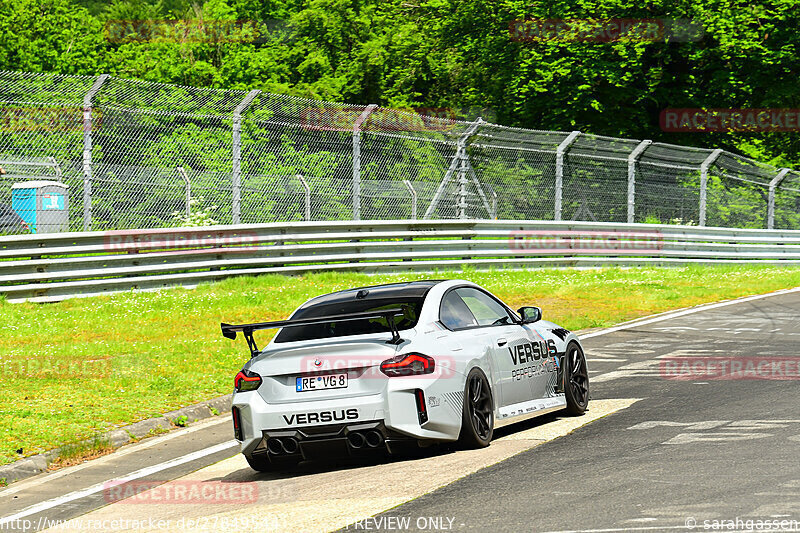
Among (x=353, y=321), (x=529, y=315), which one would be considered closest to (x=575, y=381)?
(x=529, y=315)

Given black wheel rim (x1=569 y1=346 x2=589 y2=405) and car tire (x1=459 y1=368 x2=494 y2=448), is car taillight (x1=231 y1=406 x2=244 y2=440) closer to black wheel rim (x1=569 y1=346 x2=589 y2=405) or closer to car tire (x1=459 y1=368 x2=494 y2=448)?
car tire (x1=459 y1=368 x2=494 y2=448)

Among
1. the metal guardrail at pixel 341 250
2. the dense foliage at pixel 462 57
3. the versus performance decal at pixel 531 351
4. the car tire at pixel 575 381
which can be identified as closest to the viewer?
the versus performance decal at pixel 531 351

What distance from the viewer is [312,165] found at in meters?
20.2

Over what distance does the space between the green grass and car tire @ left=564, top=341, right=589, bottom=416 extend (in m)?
3.60

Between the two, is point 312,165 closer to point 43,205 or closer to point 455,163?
point 455,163

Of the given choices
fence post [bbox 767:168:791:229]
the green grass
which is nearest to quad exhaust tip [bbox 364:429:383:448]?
the green grass

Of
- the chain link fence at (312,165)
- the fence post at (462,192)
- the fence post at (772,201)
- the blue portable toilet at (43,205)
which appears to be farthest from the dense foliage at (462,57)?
the blue portable toilet at (43,205)

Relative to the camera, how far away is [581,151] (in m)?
24.8

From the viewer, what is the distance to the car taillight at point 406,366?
7562 mm

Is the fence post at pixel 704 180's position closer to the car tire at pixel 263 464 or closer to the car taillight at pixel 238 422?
the car tire at pixel 263 464

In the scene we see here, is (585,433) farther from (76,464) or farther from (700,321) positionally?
(700,321)

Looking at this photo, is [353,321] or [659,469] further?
[353,321]

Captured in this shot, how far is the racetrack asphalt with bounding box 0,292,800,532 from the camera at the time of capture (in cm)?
597

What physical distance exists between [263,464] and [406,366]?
137 centimetres
